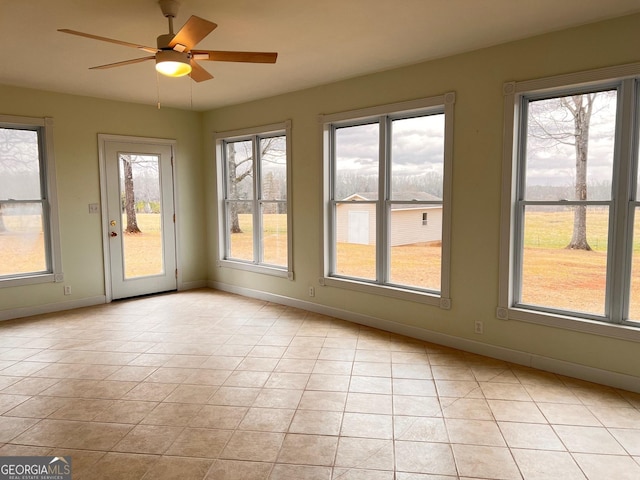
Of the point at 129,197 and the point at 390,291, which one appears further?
the point at 129,197

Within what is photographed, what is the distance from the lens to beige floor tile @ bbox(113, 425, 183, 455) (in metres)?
2.43

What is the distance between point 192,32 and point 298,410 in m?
2.47

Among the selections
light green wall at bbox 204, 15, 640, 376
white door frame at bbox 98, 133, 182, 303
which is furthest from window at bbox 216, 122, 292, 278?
white door frame at bbox 98, 133, 182, 303

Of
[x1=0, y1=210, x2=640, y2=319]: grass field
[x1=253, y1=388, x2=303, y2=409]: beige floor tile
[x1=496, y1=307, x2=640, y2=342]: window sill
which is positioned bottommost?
[x1=253, y1=388, x2=303, y2=409]: beige floor tile

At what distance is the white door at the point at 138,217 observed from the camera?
569cm

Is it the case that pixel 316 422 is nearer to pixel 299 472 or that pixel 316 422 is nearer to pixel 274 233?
pixel 299 472

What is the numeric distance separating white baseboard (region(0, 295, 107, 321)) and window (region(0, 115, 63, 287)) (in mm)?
324

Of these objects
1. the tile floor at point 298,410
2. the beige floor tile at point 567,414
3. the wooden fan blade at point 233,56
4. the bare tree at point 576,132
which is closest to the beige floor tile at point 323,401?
the tile floor at point 298,410

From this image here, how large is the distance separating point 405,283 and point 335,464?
8.01ft

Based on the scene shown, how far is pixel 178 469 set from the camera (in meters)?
2.25

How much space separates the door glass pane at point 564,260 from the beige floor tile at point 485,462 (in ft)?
5.14

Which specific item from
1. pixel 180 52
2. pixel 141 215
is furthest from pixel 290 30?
pixel 141 215

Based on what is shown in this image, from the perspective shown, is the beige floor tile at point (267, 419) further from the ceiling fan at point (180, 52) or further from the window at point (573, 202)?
the ceiling fan at point (180, 52)

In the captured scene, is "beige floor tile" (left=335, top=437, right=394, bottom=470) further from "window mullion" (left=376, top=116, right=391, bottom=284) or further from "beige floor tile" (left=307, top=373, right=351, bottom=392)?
"window mullion" (left=376, top=116, right=391, bottom=284)
